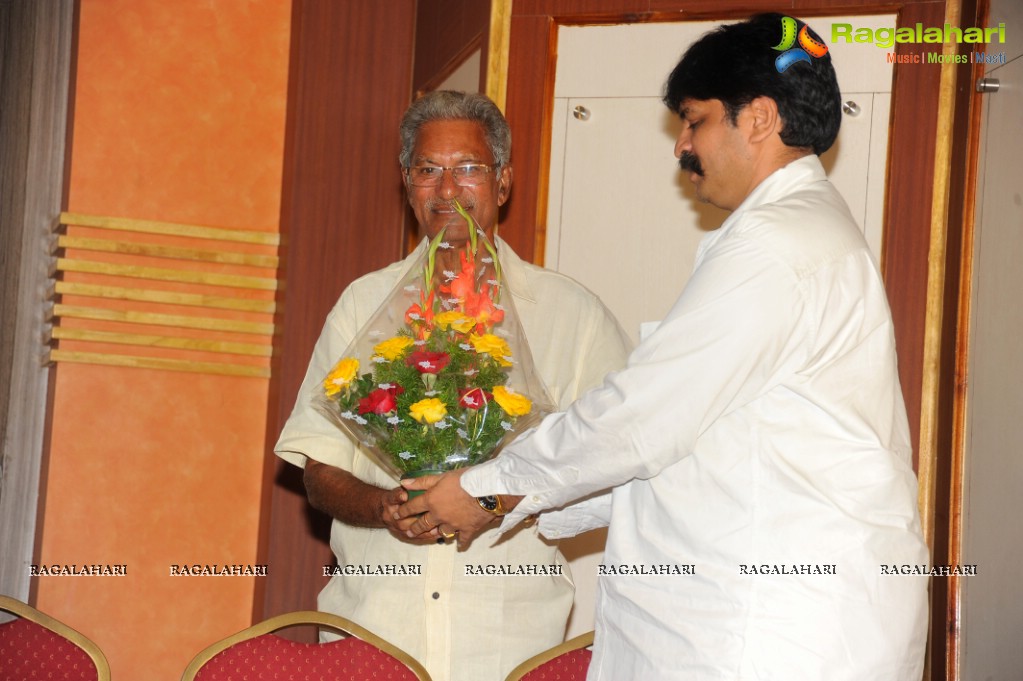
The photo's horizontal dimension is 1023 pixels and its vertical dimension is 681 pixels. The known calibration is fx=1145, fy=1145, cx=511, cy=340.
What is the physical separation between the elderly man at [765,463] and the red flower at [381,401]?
303 mm

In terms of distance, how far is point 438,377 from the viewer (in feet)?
7.13

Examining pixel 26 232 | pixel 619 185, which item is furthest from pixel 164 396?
pixel 619 185

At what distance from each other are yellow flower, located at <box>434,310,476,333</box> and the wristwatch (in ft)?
1.07

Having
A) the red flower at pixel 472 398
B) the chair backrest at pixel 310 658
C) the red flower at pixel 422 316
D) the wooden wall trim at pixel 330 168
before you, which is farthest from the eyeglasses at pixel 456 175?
the wooden wall trim at pixel 330 168

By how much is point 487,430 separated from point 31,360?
8.80ft

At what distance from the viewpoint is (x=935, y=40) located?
318cm

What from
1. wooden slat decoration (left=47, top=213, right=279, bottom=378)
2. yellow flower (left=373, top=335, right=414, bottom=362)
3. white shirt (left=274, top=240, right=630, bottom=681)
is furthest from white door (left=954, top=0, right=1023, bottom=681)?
wooden slat decoration (left=47, top=213, right=279, bottom=378)

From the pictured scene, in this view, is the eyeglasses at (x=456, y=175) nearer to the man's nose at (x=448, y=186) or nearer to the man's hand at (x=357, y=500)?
the man's nose at (x=448, y=186)

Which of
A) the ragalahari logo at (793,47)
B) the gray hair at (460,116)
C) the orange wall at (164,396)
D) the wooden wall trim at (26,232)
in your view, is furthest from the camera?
the orange wall at (164,396)

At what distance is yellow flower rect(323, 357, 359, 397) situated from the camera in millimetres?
2236

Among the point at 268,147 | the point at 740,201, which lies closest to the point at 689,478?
the point at 740,201

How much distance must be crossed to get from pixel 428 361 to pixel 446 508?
29 cm

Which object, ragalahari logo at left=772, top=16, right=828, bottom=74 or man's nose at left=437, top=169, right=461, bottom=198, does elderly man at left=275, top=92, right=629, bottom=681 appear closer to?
man's nose at left=437, top=169, right=461, bottom=198

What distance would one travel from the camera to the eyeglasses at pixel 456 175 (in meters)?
2.74
